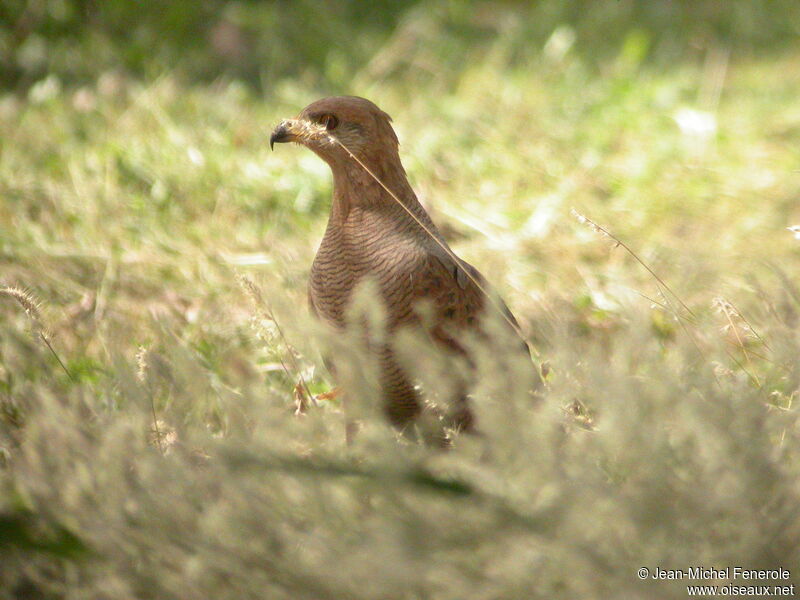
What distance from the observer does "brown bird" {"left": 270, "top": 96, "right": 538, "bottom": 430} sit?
86.5 inches

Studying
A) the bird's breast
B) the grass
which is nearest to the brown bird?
the bird's breast

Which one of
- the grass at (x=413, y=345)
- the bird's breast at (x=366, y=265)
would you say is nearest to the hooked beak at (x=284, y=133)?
the bird's breast at (x=366, y=265)

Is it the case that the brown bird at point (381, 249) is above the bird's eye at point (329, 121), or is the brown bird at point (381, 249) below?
below

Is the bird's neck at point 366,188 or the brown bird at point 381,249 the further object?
the bird's neck at point 366,188

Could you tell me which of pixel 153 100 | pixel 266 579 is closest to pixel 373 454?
pixel 266 579

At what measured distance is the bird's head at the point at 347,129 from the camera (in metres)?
2.29

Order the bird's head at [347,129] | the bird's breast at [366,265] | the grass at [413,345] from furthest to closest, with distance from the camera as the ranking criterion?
the bird's head at [347,129]
the bird's breast at [366,265]
the grass at [413,345]

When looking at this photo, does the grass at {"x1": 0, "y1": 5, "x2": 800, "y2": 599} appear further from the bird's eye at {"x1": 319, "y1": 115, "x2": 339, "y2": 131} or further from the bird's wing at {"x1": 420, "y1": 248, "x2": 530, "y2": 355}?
the bird's eye at {"x1": 319, "y1": 115, "x2": 339, "y2": 131}

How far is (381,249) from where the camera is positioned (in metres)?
2.25

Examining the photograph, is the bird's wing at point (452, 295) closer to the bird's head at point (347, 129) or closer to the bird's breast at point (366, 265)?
the bird's breast at point (366, 265)

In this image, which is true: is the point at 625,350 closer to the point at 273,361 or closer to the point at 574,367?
the point at 574,367

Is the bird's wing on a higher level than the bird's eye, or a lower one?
lower

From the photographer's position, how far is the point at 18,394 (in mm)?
2072

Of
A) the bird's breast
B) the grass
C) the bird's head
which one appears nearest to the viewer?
the grass
